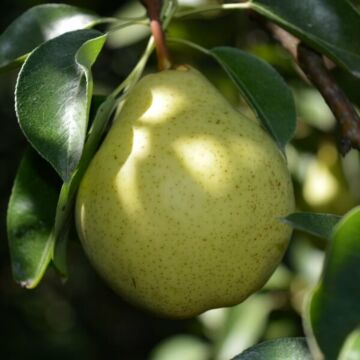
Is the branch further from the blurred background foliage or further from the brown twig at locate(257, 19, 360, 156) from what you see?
the blurred background foliage

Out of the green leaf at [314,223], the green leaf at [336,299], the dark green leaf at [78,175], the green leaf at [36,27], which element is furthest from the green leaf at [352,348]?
the green leaf at [36,27]

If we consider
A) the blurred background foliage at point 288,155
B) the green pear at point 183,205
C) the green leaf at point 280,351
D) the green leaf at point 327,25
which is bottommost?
the blurred background foliage at point 288,155

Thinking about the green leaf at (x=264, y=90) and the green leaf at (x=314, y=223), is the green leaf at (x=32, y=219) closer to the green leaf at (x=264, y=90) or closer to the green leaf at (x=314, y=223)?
the green leaf at (x=264, y=90)

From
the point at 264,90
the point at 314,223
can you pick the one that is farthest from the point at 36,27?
the point at 314,223

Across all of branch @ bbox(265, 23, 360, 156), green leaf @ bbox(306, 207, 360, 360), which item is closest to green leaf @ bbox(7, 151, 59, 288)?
branch @ bbox(265, 23, 360, 156)

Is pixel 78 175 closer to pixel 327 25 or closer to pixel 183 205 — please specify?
pixel 183 205

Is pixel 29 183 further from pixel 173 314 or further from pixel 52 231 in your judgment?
pixel 173 314
